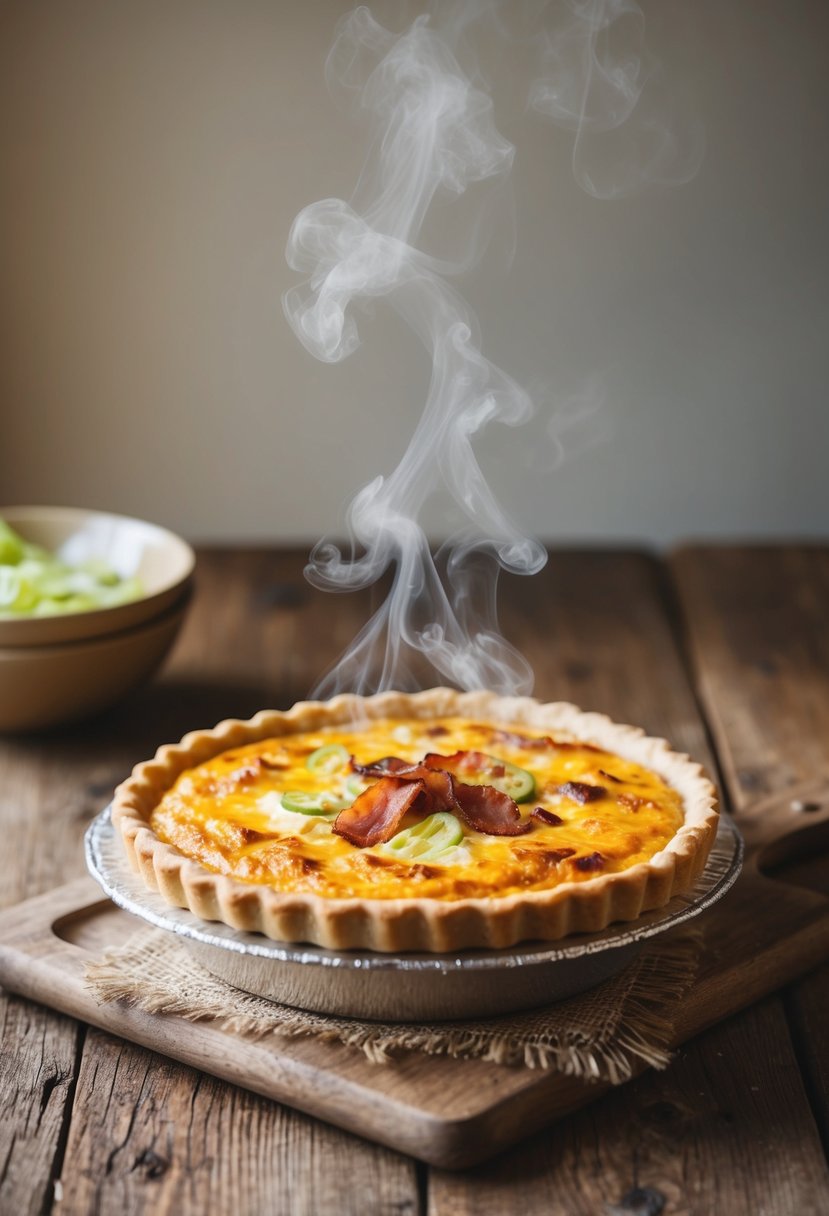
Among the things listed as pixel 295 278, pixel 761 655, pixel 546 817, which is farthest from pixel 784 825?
pixel 295 278

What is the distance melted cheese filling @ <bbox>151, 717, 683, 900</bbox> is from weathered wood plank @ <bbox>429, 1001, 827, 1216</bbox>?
1.05ft

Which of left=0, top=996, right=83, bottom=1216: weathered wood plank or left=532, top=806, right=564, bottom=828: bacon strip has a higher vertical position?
left=532, top=806, right=564, bottom=828: bacon strip

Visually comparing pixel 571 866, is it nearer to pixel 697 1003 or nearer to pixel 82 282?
pixel 697 1003

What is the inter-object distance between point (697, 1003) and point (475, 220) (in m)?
3.37

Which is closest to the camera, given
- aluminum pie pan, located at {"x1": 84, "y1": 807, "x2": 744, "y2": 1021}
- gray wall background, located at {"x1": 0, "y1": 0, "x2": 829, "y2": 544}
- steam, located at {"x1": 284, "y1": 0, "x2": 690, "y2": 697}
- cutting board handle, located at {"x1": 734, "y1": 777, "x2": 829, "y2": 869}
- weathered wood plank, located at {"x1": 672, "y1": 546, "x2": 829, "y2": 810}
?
aluminum pie pan, located at {"x1": 84, "y1": 807, "x2": 744, "y2": 1021}

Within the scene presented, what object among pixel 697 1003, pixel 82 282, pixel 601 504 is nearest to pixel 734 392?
pixel 601 504

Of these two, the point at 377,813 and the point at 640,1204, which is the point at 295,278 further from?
the point at 640,1204

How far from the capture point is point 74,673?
3.18 m

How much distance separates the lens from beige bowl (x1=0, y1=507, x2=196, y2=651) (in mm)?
3184

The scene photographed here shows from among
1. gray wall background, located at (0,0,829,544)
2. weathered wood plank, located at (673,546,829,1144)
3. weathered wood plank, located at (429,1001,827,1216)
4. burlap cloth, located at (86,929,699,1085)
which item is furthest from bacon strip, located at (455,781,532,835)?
gray wall background, located at (0,0,829,544)

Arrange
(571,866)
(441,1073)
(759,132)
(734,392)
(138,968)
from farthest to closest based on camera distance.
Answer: (734,392), (759,132), (138,968), (571,866), (441,1073)

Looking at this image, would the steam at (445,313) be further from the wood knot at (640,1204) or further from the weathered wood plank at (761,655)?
the wood knot at (640,1204)

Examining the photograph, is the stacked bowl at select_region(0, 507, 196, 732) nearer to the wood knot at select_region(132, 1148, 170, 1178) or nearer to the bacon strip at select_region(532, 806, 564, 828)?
the bacon strip at select_region(532, 806, 564, 828)

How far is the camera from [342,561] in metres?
5.01
